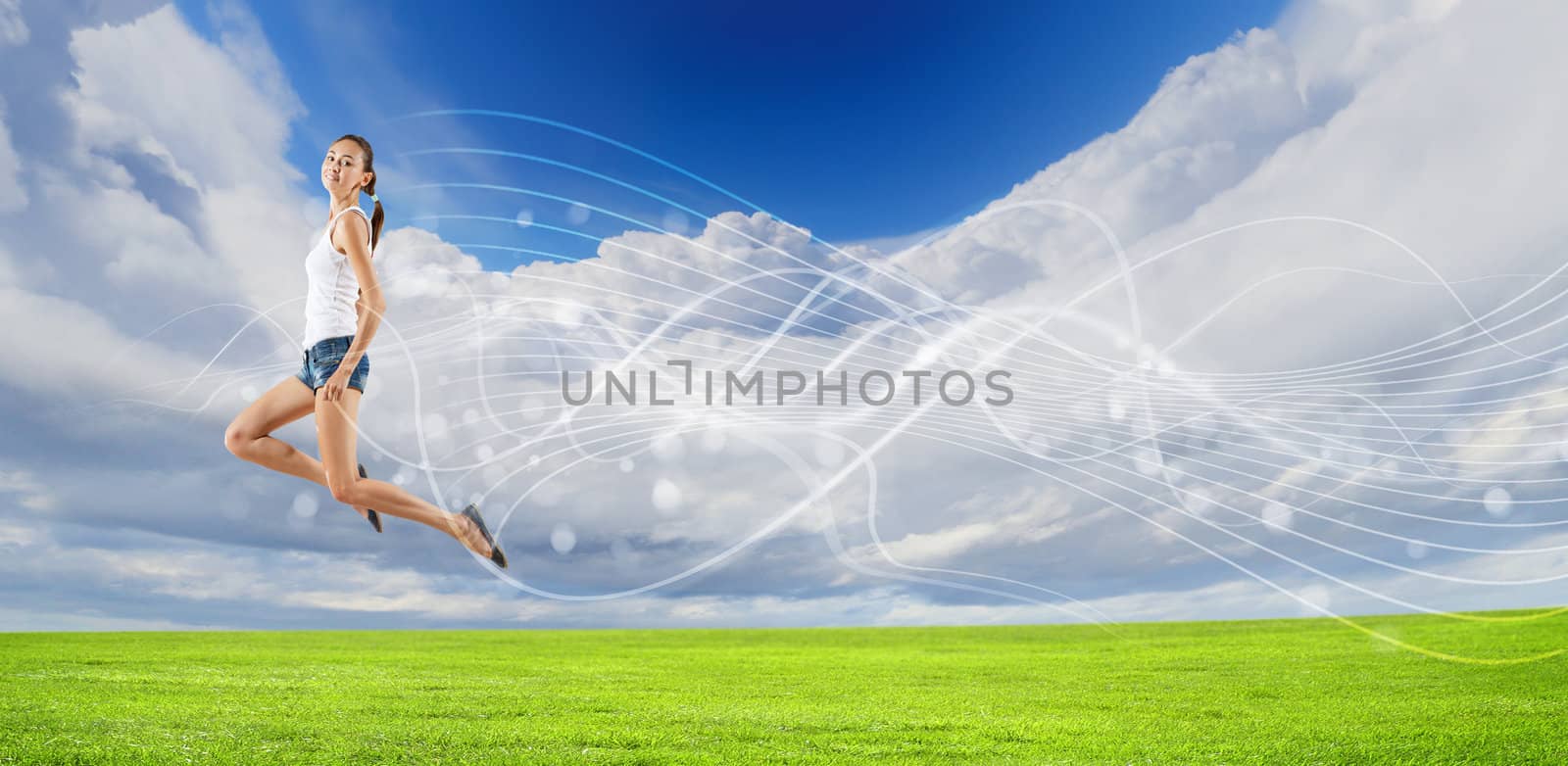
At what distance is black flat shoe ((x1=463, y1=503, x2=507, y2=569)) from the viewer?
523 cm

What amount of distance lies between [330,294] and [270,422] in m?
0.84

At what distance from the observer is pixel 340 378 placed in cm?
504

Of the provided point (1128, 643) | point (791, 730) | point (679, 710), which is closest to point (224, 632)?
point (679, 710)

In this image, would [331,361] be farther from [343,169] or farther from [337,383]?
[343,169]

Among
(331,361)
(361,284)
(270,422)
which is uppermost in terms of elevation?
(361,284)

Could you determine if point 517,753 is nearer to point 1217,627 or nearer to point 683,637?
point 683,637

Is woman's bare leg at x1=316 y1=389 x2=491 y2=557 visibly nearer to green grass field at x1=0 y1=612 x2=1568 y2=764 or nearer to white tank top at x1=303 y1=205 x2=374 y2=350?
white tank top at x1=303 y1=205 x2=374 y2=350

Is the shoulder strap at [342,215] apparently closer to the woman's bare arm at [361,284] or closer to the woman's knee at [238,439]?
the woman's bare arm at [361,284]

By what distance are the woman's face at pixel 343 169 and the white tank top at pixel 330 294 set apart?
23 cm

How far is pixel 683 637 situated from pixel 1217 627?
11.7 metres

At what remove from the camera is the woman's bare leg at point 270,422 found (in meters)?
5.29

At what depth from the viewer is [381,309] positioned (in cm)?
510

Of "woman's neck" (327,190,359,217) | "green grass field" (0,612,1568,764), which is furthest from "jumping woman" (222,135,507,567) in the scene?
"green grass field" (0,612,1568,764)

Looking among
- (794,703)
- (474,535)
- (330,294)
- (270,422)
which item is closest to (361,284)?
(330,294)
